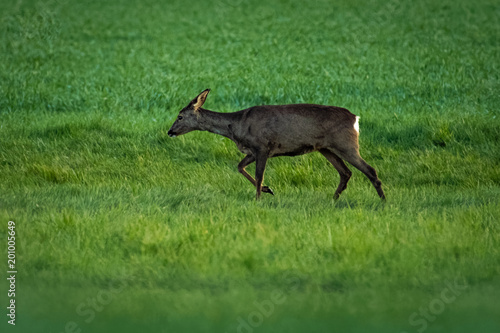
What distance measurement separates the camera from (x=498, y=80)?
20.2m

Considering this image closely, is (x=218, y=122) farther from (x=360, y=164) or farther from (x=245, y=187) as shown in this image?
(x=360, y=164)

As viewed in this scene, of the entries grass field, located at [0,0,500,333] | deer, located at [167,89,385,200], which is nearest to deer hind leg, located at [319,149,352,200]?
deer, located at [167,89,385,200]

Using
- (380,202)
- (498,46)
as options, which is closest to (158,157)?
(380,202)

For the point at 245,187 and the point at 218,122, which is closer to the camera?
the point at 218,122

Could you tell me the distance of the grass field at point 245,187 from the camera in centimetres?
666

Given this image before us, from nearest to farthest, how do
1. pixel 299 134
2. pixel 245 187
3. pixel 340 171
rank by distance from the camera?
pixel 299 134 < pixel 340 171 < pixel 245 187

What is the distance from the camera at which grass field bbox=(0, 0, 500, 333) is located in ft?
21.9

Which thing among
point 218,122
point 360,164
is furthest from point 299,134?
point 218,122

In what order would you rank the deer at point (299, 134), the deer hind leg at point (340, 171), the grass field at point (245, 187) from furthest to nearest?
the deer hind leg at point (340, 171) → the deer at point (299, 134) → the grass field at point (245, 187)

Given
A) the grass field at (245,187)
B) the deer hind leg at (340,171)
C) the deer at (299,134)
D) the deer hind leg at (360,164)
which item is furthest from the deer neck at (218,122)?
the deer hind leg at (360,164)

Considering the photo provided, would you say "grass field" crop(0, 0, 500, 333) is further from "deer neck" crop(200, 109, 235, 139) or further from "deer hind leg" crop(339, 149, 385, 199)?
"deer neck" crop(200, 109, 235, 139)

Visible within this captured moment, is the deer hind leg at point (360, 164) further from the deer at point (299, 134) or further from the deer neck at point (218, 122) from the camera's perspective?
the deer neck at point (218, 122)

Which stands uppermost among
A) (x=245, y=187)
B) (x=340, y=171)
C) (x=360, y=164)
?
(x=360, y=164)

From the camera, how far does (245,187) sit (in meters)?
12.0
